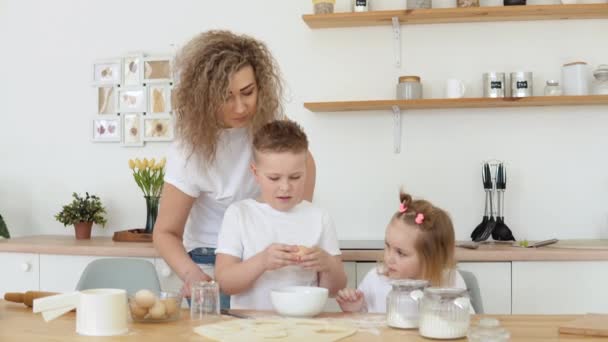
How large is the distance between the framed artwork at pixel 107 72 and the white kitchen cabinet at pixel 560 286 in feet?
6.74

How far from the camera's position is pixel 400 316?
4.50ft

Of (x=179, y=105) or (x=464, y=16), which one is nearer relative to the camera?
(x=179, y=105)

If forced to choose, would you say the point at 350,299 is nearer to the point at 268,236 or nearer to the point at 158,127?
the point at 268,236

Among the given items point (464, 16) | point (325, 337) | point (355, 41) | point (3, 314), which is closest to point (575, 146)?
point (464, 16)

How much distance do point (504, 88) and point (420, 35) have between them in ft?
1.47

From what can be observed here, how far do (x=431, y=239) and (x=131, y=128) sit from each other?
205 cm

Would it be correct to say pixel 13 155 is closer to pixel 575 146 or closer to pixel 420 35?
pixel 420 35

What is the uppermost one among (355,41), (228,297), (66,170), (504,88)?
(355,41)

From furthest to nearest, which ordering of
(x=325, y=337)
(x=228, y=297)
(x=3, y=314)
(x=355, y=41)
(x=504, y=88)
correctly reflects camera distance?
1. (x=355, y=41)
2. (x=504, y=88)
3. (x=228, y=297)
4. (x=3, y=314)
5. (x=325, y=337)

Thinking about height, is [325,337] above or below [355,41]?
below

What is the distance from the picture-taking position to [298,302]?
4.85 ft

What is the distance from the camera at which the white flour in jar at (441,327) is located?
1279 millimetres

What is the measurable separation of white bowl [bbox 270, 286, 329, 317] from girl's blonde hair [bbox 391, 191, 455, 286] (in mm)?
402

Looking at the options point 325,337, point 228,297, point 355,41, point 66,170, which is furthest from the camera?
point 66,170
